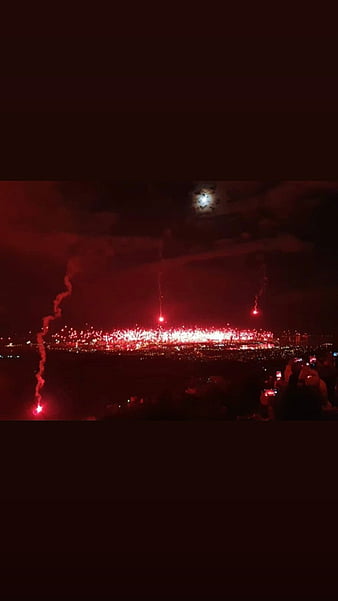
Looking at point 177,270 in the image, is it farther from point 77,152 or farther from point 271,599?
point 271,599

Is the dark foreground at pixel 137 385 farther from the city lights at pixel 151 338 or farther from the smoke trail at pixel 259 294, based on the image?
the smoke trail at pixel 259 294

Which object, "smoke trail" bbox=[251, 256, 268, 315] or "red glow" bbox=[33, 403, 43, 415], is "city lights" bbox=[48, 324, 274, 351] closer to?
"smoke trail" bbox=[251, 256, 268, 315]

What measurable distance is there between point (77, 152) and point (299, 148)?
1.16 meters

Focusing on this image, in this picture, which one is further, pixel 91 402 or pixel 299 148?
pixel 91 402

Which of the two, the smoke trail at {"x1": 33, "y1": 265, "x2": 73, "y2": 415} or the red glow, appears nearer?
the red glow

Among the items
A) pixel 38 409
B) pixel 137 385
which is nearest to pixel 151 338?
pixel 137 385

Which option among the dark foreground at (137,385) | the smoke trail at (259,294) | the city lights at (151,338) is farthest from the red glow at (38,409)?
the smoke trail at (259,294)

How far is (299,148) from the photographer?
296 centimetres

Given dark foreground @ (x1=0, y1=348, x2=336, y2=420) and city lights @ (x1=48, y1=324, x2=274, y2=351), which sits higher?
city lights @ (x1=48, y1=324, x2=274, y2=351)

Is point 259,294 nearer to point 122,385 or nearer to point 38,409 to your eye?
point 122,385

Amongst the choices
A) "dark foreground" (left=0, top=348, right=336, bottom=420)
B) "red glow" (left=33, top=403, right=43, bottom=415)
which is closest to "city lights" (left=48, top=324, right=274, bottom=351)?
"dark foreground" (left=0, top=348, right=336, bottom=420)

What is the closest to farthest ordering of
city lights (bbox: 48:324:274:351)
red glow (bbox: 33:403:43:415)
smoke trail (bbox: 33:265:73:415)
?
red glow (bbox: 33:403:43:415), smoke trail (bbox: 33:265:73:415), city lights (bbox: 48:324:274:351)

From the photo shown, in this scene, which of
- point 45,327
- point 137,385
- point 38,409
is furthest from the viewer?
point 45,327

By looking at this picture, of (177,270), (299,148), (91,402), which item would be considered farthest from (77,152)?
(91,402)
